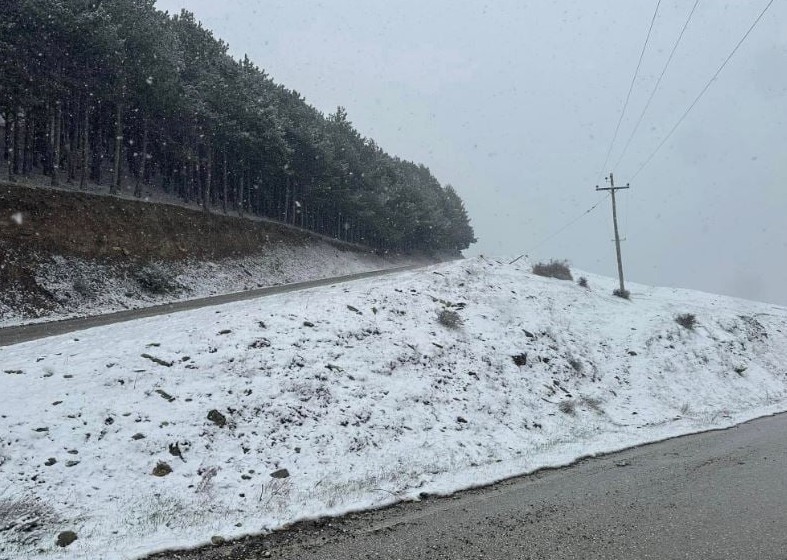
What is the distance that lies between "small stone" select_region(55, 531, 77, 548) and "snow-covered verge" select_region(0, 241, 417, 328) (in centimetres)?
1288

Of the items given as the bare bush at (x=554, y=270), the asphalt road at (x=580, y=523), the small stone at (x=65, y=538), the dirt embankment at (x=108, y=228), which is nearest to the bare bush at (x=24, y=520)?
the small stone at (x=65, y=538)

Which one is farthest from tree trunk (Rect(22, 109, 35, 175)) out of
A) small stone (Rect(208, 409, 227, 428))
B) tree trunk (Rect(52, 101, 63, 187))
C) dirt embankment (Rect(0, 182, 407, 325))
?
small stone (Rect(208, 409, 227, 428))

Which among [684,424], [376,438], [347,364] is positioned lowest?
[684,424]

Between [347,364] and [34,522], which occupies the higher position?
[347,364]

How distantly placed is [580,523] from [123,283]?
21.4 m

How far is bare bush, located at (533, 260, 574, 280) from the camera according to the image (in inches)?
1302

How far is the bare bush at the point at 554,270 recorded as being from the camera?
108 ft

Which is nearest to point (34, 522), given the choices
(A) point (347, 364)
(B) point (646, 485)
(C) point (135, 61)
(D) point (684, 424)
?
(A) point (347, 364)

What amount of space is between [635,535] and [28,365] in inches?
455

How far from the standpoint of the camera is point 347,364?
12.0 metres

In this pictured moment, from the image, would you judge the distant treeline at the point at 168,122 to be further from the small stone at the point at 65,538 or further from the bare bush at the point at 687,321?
the bare bush at the point at 687,321

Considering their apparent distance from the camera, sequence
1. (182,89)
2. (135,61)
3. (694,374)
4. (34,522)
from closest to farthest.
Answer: (34,522) < (694,374) < (135,61) < (182,89)

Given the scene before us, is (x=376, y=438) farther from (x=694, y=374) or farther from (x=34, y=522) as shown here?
(x=694, y=374)

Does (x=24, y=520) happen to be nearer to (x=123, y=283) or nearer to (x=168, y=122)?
(x=123, y=283)
